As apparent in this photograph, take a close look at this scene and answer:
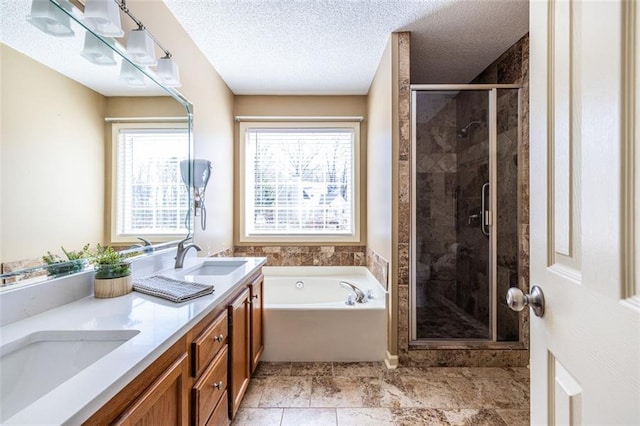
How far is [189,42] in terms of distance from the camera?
88.6 inches

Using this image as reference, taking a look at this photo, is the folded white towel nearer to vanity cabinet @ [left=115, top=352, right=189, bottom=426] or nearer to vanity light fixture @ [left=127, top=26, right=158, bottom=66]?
vanity cabinet @ [left=115, top=352, right=189, bottom=426]

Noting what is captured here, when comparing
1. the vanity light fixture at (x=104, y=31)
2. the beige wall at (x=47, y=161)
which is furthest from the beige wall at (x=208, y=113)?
the beige wall at (x=47, y=161)

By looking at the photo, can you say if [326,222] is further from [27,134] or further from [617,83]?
[617,83]

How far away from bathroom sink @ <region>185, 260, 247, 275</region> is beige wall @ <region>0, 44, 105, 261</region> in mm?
848

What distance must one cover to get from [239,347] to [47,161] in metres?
1.24

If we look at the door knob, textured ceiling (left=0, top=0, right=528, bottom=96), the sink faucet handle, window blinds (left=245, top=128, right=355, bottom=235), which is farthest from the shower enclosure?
the sink faucet handle

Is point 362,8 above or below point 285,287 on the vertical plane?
above

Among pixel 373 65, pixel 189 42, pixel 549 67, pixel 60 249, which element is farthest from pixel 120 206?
pixel 373 65

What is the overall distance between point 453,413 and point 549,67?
1900mm

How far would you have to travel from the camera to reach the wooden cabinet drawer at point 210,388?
3.59 feet

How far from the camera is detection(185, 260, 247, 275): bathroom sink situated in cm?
212

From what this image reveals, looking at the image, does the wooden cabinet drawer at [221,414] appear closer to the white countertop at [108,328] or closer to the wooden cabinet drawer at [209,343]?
the wooden cabinet drawer at [209,343]

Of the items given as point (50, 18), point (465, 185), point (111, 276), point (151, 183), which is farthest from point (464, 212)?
point (50, 18)

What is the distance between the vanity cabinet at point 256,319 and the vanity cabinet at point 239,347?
0.25 ft
